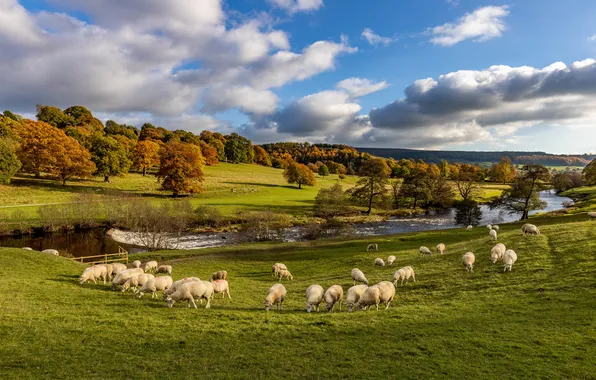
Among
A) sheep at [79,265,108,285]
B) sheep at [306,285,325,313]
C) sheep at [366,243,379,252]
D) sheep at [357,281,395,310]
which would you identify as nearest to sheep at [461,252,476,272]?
sheep at [357,281,395,310]

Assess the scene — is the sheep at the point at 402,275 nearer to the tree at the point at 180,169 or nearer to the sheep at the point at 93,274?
the sheep at the point at 93,274

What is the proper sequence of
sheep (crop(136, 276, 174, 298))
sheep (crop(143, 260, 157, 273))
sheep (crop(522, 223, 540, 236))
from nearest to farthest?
sheep (crop(136, 276, 174, 298)) < sheep (crop(143, 260, 157, 273)) < sheep (crop(522, 223, 540, 236))

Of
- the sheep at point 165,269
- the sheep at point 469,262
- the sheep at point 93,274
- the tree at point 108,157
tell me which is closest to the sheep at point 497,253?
the sheep at point 469,262

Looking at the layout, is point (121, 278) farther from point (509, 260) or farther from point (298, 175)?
point (298, 175)

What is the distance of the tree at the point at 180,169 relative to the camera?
2963 inches

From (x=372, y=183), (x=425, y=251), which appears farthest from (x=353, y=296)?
(x=372, y=183)

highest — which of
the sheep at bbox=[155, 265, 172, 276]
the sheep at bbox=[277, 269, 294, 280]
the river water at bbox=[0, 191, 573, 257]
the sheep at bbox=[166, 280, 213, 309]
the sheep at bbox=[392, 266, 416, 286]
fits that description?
the sheep at bbox=[166, 280, 213, 309]

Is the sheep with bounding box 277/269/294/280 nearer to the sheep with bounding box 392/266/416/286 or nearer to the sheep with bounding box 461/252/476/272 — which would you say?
the sheep with bounding box 392/266/416/286

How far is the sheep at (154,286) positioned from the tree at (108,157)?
2996 inches

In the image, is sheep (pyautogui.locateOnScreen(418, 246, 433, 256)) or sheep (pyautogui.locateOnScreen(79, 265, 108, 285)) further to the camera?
sheep (pyautogui.locateOnScreen(418, 246, 433, 256))

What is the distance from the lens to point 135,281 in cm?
1888

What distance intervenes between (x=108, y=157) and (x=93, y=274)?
72265mm

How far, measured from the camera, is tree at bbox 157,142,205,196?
75250 millimetres

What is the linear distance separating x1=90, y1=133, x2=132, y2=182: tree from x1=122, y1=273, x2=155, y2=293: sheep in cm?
7445
